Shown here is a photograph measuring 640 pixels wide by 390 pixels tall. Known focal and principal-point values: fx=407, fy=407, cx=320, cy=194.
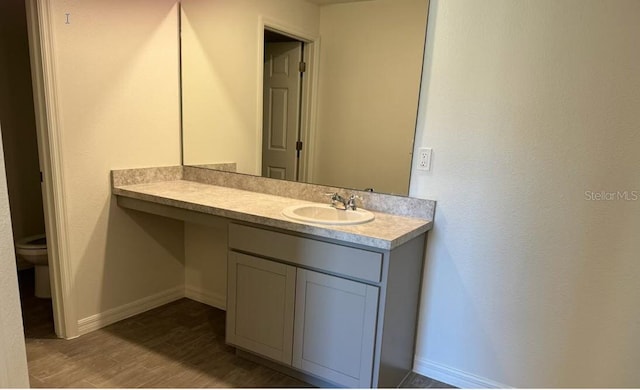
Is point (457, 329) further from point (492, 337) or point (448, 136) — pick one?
point (448, 136)

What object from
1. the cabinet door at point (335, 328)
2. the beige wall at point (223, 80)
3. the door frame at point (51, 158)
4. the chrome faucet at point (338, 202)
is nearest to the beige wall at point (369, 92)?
the chrome faucet at point (338, 202)

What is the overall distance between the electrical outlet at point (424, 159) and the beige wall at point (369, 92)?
0.06 m

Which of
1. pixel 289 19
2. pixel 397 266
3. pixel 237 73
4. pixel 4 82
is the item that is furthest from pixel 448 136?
pixel 4 82

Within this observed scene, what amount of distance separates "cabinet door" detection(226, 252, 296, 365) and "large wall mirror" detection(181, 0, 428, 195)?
0.62m

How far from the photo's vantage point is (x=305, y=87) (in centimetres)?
240

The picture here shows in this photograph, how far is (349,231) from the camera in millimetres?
1736

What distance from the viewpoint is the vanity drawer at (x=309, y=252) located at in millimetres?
1711

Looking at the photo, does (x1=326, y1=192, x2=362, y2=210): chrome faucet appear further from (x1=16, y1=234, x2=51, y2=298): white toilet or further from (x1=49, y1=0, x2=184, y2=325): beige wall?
(x1=16, y1=234, x2=51, y2=298): white toilet

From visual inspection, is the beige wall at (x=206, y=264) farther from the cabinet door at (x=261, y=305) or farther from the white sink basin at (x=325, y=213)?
the white sink basin at (x=325, y=213)

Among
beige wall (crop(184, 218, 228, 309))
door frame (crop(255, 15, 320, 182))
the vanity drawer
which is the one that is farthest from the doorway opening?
beige wall (crop(184, 218, 228, 309))

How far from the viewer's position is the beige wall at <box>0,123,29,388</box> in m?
1.08

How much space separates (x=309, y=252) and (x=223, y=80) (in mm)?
1437

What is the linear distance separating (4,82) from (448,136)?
340 cm

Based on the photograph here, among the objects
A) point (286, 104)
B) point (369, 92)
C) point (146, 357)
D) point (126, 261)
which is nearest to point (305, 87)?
point (286, 104)
